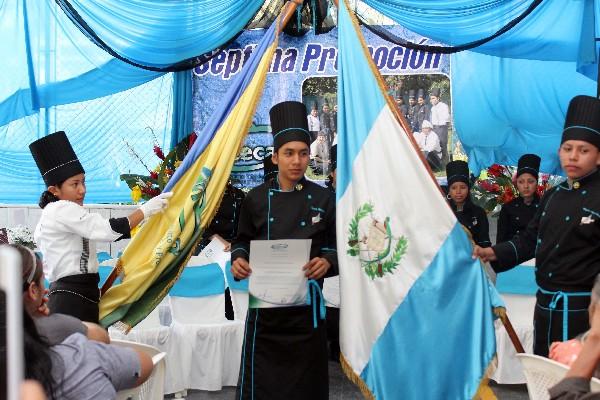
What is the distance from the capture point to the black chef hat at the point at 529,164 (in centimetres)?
521

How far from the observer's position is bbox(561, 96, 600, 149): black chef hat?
3000 millimetres

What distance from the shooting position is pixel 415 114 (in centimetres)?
668

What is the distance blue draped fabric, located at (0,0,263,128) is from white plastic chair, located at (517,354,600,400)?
2.66 metres

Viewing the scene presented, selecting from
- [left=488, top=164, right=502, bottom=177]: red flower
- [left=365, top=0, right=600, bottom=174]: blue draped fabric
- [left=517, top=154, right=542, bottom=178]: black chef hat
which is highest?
[left=365, top=0, right=600, bottom=174]: blue draped fabric

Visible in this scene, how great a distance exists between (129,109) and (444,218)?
168 inches

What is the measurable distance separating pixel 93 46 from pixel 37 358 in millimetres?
3368

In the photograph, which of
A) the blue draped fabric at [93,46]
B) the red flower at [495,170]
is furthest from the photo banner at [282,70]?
the blue draped fabric at [93,46]

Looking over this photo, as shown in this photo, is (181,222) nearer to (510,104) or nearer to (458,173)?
(510,104)

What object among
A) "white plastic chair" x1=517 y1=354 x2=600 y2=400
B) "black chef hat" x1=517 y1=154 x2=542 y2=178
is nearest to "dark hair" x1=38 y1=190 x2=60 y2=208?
"white plastic chair" x1=517 y1=354 x2=600 y2=400

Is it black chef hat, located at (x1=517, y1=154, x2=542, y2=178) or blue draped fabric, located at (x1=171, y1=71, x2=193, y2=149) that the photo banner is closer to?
blue draped fabric, located at (x1=171, y1=71, x2=193, y2=149)

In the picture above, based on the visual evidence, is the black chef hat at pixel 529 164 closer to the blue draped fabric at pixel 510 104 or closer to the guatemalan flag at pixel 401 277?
the blue draped fabric at pixel 510 104

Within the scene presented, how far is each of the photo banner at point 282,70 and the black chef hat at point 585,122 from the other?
3.54 meters

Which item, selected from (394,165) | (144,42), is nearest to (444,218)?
(394,165)

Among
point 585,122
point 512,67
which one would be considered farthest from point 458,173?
point 585,122
